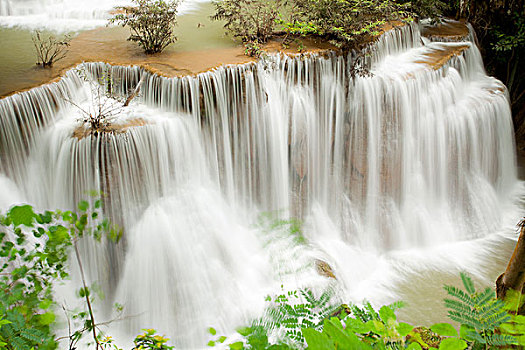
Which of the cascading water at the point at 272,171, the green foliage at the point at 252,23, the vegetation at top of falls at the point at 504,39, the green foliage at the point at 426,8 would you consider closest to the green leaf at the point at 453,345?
the cascading water at the point at 272,171

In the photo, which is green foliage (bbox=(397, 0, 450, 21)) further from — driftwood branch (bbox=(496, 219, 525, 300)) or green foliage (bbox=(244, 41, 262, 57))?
driftwood branch (bbox=(496, 219, 525, 300))

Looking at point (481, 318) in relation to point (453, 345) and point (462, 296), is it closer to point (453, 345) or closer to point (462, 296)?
point (462, 296)

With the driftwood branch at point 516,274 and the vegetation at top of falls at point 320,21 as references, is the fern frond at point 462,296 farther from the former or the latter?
the vegetation at top of falls at point 320,21

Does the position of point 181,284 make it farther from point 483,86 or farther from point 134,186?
point 483,86

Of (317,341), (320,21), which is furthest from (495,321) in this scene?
(320,21)

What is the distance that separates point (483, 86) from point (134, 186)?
7.35 metres

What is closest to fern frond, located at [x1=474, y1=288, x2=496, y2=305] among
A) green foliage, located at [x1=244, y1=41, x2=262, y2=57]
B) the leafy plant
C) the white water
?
the leafy plant

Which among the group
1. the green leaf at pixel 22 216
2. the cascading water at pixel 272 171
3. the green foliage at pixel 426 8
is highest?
the green foliage at pixel 426 8

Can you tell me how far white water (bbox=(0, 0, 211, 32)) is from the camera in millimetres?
9352

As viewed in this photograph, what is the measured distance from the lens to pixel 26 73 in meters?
6.79

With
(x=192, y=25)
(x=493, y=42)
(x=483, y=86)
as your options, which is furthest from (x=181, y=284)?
(x=493, y=42)

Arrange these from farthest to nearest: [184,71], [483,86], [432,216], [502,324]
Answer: [483,86], [432,216], [184,71], [502,324]

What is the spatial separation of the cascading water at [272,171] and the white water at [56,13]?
3321 millimetres

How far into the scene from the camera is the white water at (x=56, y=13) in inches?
368
